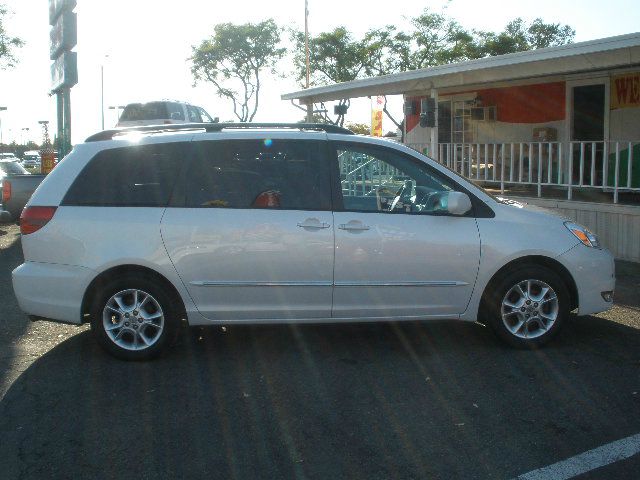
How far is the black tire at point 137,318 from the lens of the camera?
600 centimetres

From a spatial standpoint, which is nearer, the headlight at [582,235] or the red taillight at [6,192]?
the headlight at [582,235]

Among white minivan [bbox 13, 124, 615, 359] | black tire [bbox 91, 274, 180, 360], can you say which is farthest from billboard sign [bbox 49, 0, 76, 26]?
black tire [bbox 91, 274, 180, 360]

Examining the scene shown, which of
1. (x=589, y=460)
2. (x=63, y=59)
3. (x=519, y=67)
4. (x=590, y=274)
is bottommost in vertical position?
(x=589, y=460)

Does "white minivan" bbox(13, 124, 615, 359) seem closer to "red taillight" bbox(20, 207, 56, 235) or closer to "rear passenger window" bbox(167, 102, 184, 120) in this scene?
"red taillight" bbox(20, 207, 56, 235)

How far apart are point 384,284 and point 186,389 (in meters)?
1.69

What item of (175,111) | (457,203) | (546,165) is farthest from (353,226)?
(175,111)

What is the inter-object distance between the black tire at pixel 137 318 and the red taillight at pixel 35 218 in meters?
0.69

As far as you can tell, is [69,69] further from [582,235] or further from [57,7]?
[582,235]

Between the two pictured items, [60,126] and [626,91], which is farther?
[60,126]

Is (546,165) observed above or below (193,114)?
below

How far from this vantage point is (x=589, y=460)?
4.26 metres

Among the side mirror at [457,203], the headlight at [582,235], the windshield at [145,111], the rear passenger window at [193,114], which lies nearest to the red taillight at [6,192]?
the windshield at [145,111]

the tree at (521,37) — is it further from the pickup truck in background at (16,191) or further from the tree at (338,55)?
the pickup truck in background at (16,191)

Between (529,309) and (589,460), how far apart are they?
7.13 ft
